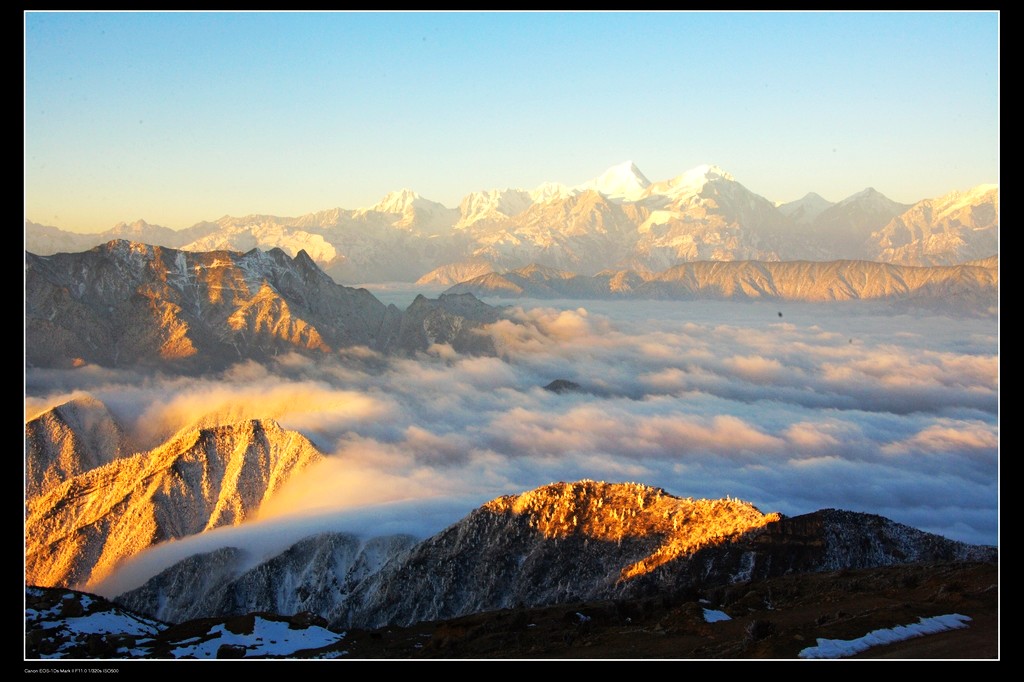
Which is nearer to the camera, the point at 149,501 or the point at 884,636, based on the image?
the point at 884,636

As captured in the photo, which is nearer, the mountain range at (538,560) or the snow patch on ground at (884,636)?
the snow patch on ground at (884,636)

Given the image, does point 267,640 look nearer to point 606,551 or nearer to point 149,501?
point 606,551

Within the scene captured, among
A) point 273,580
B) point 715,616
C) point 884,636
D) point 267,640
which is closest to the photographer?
point 884,636

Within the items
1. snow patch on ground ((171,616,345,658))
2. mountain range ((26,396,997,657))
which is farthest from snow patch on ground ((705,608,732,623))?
snow patch on ground ((171,616,345,658))

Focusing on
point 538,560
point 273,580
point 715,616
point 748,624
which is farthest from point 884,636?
point 273,580

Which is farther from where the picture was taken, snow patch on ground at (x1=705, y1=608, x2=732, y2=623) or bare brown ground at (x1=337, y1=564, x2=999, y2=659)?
snow patch on ground at (x1=705, y1=608, x2=732, y2=623)

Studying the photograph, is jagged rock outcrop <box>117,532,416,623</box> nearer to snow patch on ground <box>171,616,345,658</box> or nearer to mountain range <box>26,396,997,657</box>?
mountain range <box>26,396,997,657</box>

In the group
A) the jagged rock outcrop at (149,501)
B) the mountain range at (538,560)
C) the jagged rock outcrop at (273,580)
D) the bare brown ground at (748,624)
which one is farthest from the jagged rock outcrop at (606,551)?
the jagged rock outcrop at (149,501)

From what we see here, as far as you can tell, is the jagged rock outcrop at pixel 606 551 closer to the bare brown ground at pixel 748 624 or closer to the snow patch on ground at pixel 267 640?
the bare brown ground at pixel 748 624

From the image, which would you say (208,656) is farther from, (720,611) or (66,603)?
(720,611)
